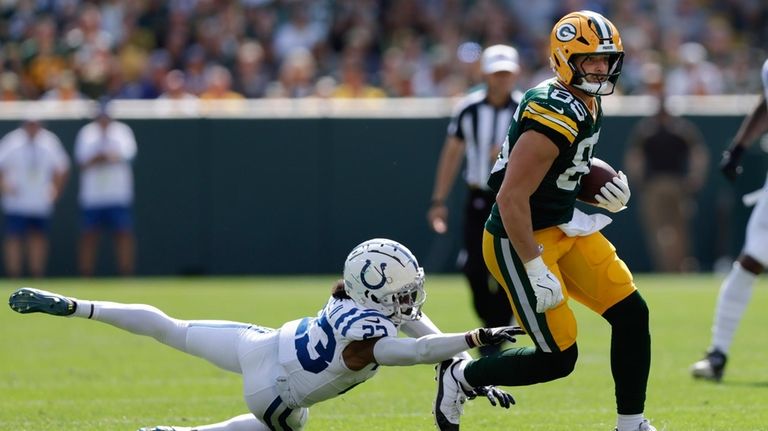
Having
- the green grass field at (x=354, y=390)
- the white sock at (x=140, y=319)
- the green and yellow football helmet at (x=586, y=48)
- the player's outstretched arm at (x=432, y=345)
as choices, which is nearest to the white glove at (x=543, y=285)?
the player's outstretched arm at (x=432, y=345)

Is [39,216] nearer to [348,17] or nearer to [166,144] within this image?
[166,144]

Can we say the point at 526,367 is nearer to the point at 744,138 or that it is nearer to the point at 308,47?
the point at 744,138

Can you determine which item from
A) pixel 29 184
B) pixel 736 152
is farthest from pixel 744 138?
pixel 29 184

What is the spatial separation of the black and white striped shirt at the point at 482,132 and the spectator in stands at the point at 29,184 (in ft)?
25.6

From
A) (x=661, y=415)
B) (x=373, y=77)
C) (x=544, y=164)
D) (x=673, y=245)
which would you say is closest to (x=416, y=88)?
(x=373, y=77)

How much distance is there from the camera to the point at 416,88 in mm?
16719

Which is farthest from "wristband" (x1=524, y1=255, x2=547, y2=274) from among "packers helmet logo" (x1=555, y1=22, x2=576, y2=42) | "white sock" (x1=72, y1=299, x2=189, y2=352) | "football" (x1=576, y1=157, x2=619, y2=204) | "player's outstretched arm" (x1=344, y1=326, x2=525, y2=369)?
"white sock" (x1=72, y1=299, x2=189, y2=352)

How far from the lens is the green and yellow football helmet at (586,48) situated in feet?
17.3

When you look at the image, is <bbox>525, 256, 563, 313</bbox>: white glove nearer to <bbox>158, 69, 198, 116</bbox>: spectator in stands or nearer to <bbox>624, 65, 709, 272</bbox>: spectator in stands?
<bbox>624, 65, 709, 272</bbox>: spectator in stands

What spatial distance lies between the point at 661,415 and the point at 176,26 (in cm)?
1148

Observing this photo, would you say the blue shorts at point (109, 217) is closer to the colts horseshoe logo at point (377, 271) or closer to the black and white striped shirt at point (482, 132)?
the black and white striped shirt at point (482, 132)

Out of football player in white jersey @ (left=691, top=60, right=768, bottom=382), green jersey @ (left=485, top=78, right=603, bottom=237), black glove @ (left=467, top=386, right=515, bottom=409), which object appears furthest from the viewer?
football player in white jersey @ (left=691, top=60, right=768, bottom=382)

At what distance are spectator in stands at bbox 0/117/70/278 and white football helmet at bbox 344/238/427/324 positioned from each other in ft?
33.9

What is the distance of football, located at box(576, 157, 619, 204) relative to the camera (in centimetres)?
556
